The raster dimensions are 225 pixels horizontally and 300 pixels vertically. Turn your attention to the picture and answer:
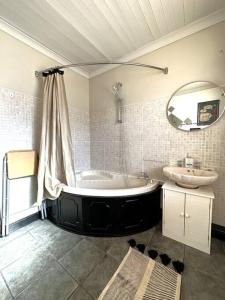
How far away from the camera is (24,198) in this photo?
1.94 metres

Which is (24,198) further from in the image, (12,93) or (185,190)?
(185,190)

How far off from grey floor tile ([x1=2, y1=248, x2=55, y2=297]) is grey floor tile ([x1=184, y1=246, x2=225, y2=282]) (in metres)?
1.31

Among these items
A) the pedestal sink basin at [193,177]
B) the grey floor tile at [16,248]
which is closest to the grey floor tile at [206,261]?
the pedestal sink basin at [193,177]

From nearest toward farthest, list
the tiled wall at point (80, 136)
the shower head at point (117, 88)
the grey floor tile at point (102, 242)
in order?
1. the grey floor tile at point (102, 242)
2. the shower head at point (117, 88)
3. the tiled wall at point (80, 136)

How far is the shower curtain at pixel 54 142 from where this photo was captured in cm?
185

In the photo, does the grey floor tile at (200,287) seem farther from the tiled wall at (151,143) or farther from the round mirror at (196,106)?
the round mirror at (196,106)

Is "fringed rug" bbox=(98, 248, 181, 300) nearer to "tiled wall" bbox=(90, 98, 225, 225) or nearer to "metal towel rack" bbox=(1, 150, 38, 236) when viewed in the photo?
"tiled wall" bbox=(90, 98, 225, 225)

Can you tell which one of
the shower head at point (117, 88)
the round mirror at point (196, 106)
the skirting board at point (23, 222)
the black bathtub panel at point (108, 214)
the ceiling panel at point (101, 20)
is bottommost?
the skirting board at point (23, 222)

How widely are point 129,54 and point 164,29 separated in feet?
1.99

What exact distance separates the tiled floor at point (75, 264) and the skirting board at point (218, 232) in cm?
6

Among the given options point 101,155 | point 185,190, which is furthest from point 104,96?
point 185,190

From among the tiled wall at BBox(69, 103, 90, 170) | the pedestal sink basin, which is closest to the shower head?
the tiled wall at BBox(69, 103, 90, 170)

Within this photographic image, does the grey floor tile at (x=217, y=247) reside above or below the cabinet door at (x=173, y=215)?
below

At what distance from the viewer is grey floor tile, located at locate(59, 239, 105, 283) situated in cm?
125
